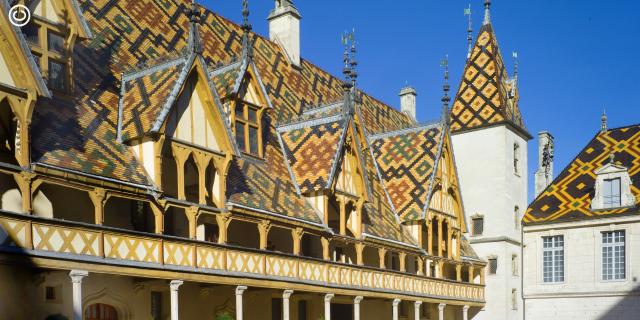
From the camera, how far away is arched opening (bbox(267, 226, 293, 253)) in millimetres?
24719

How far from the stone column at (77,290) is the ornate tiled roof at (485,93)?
26368 mm

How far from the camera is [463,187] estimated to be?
3925cm

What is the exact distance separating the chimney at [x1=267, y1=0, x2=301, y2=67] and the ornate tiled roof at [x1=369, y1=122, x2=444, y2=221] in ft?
15.8

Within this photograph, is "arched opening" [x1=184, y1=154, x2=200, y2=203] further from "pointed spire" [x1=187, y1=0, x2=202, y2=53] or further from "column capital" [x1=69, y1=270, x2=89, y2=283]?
"column capital" [x1=69, y1=270, x2=89, y2=283]

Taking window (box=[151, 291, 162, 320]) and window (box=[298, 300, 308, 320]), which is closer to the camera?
window (box=[151, 291, 162, 320])

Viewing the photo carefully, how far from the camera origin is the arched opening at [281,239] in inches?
973

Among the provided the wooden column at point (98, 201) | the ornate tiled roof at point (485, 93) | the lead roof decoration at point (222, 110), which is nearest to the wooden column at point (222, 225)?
the lead roof decoration at point (222, 110)

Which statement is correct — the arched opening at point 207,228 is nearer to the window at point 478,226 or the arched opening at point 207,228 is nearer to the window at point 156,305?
the window at point 156,305

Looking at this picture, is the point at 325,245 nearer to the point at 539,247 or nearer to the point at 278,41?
the point at 278,41

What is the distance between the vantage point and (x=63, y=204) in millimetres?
17469

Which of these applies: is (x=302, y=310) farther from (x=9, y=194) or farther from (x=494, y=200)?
(x=494, y=200)

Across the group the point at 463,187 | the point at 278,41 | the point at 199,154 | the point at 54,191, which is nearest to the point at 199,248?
the point at 199,154

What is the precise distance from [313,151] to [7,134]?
11020mm

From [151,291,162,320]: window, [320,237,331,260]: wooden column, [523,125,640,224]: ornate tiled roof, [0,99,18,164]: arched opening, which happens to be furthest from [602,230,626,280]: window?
[0,99,18,164]: arched opening
